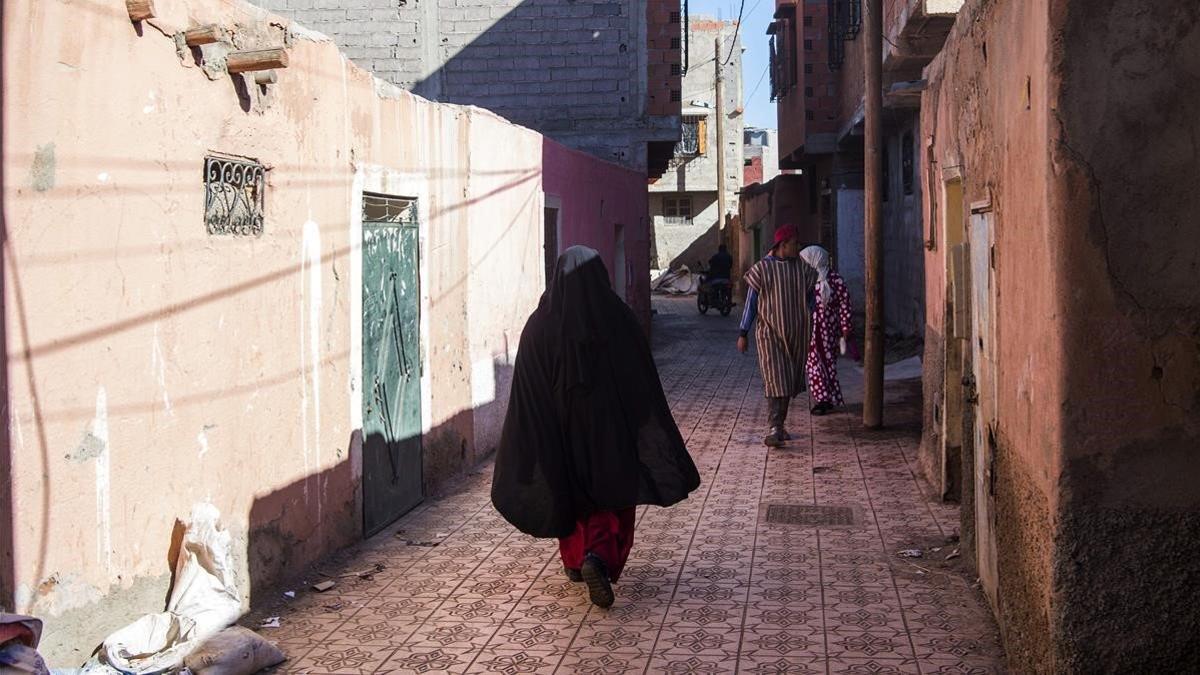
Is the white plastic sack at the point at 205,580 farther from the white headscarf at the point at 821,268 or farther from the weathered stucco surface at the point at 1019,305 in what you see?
the white headscarf at the point at 821,268

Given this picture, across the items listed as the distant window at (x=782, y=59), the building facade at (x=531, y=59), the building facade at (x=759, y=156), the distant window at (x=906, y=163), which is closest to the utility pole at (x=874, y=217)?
the distant window at (x=906, y=163)

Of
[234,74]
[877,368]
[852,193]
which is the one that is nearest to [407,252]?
[234,74]

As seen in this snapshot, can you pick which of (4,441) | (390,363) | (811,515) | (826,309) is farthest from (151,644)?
(826,309)

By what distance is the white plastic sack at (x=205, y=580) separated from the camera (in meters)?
5.23

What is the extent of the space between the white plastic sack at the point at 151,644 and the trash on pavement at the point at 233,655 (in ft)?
0.23

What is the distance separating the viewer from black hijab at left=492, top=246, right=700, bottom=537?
6.11m

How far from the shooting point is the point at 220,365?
18.8ft

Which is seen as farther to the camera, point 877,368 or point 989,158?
point 877,368

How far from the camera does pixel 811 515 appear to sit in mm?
8008

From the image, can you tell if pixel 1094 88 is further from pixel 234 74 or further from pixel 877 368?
pixel 877 368

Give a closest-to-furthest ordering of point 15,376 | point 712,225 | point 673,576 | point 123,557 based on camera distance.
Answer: point 15,376, point 123,557, point 673,576, point 712,225

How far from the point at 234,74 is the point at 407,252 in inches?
103

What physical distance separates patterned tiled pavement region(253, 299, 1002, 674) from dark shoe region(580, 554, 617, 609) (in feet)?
0.26

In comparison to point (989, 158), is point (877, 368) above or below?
below
